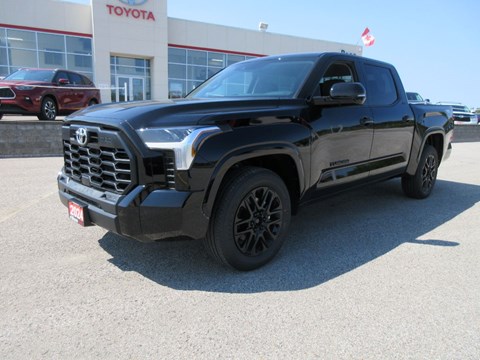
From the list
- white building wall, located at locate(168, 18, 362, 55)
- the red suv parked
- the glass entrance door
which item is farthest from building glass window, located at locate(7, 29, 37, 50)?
the red suv parked

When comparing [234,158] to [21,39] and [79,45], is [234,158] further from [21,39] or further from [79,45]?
[21,39]

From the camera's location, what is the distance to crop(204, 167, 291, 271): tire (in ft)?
9.69

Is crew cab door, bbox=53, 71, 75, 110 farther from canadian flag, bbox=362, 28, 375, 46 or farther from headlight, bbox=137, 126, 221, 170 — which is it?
canadian flag, bbox=362, 28, 375, 46

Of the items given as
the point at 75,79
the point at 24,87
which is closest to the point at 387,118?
the point at 24,87

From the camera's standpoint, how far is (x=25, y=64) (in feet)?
75.4

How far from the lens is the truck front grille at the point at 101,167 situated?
278 centimetres

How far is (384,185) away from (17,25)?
76.6ft

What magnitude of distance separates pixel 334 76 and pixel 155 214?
8.22 feet

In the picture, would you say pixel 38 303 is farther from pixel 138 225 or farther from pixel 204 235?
pixel 204 235

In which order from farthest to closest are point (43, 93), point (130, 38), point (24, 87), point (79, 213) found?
1. point (130, 38)
2. point (43, 93)
3. point (24, 87)
4. point (79, 213)

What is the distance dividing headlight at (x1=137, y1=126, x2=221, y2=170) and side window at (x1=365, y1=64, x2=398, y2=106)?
2.61m

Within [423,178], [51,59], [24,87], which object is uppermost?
[51,59]

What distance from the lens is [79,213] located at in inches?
122

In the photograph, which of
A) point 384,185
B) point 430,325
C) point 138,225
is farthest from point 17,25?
point 430,325
